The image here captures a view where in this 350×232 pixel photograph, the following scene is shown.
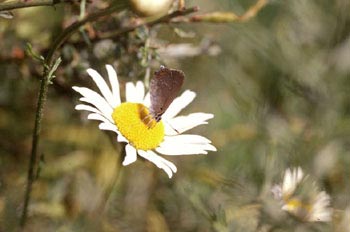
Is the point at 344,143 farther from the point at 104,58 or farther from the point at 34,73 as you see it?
the point at 34,73

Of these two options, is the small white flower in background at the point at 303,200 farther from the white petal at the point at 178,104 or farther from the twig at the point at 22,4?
the twig at the point at 22,4

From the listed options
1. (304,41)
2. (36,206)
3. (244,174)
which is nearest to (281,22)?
(304,41)

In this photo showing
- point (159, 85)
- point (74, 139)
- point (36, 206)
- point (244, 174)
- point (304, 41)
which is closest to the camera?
point (159, 85)

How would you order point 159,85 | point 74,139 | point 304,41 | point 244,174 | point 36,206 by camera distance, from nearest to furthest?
point 159,85 → point 36,206 → point 244,174 → point 74,139 → point 304,41

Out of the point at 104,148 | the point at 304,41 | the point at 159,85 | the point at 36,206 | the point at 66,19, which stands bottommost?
the point at 36,206

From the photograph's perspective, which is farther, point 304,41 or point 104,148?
point 304,41

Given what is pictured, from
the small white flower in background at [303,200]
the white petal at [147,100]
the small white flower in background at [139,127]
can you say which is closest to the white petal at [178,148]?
the small white flower in background at [139,127]
